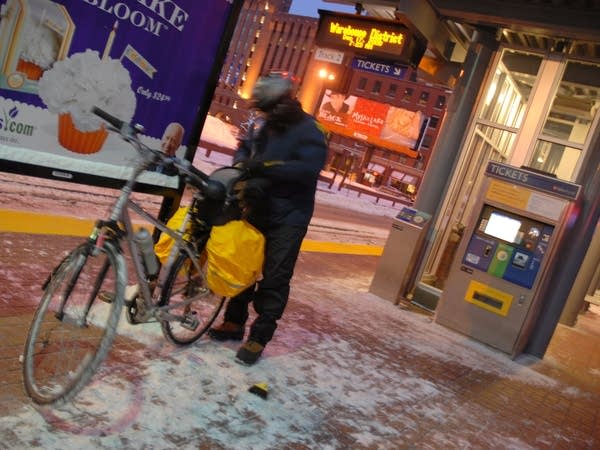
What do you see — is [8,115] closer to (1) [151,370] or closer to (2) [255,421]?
(1) [151,370]

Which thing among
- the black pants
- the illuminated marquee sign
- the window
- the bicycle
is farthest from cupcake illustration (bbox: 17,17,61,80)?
the window

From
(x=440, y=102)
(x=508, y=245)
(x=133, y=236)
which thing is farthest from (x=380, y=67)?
(x=440, y=102)

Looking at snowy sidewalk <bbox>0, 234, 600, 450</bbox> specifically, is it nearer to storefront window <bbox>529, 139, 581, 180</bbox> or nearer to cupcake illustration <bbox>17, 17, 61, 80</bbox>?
cupcake illustration <bbox>17, 17, 61, 80</bbox>

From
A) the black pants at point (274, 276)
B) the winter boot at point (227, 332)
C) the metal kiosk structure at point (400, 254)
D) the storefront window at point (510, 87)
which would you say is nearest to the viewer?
the black pants at point (274, 276)

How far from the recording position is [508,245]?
6.71 meters

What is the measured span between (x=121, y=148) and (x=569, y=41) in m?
6.21

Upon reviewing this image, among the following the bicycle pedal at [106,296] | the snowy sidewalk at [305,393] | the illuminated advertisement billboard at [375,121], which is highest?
the illuminated advertisement billboard at [375,121]

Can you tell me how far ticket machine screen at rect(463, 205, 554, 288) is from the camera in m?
6.54

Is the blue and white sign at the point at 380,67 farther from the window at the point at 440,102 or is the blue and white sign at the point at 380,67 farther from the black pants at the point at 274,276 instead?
the window at the point at 440,102

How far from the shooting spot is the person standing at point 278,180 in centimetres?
374

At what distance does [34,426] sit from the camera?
2.59 metres

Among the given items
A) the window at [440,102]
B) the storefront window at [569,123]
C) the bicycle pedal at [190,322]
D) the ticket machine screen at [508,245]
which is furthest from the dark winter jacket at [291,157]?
the window at [440,102]

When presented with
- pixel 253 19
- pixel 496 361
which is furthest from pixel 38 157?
pixel 253 19

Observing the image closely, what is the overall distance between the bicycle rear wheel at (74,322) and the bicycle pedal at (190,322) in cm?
84
